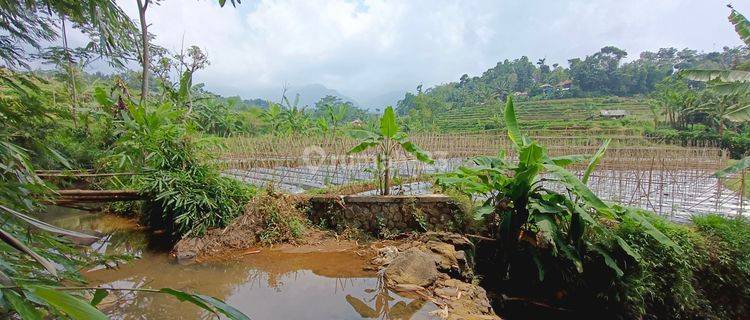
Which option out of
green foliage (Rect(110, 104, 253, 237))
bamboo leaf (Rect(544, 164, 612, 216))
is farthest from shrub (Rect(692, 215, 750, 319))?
green foliage (Rect(110, 104, 253, 237))

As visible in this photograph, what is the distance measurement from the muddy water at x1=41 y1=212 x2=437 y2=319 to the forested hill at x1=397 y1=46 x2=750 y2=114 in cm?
2938

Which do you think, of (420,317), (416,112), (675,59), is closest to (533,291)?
(420,317)

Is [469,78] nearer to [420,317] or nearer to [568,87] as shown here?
[568,87]

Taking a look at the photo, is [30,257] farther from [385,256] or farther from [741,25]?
[741,25]

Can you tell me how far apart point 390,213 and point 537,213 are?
187cm

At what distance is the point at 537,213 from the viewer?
4082mm

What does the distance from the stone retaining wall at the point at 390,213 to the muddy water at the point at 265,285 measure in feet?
2.20

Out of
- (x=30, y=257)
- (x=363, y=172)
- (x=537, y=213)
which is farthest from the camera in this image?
(x=363, y=172)

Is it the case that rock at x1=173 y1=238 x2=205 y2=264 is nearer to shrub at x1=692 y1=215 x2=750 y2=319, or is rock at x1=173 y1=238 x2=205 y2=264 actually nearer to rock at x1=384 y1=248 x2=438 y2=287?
rock at x1=384 y1=248 x2=438 y2=287

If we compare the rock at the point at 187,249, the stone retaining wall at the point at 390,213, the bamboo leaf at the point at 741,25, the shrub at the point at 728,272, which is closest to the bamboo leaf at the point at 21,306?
the rock at the point at 187,249

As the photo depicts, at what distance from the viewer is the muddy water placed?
2988 millimetres

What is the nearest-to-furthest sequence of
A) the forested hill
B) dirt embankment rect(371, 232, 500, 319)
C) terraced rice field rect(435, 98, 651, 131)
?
dirt embankment rect(371, 232, 500, 319) < terraced rice field rect(435, 98, 651, 131) < the forested hill

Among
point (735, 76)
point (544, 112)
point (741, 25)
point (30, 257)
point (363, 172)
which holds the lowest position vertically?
point (363, 172)

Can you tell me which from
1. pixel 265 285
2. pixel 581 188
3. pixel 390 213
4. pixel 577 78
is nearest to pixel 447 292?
pixel 581 188
